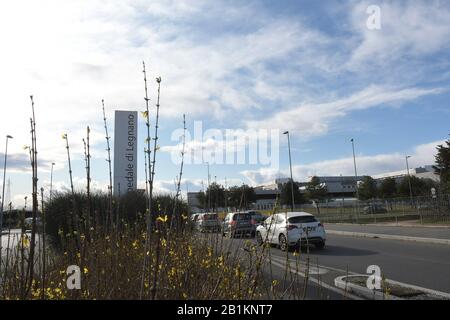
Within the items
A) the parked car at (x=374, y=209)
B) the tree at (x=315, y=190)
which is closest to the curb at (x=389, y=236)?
the parked car at (x=374, y=209)

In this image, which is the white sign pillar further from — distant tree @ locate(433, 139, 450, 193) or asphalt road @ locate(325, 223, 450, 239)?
distant tree @ locate(433, 139, 450, 193)

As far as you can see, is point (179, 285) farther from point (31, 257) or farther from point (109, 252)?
point (31, 257)

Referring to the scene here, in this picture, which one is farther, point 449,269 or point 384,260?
point 384,260

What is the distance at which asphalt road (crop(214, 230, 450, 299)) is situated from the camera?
9227mm

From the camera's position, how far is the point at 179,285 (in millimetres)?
4023

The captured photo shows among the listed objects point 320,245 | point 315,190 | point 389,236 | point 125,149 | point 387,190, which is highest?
point 315,190

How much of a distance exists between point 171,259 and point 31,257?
200 centimetres

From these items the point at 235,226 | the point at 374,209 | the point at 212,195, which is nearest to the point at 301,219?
the point at 212,195

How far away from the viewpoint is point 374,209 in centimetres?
3575

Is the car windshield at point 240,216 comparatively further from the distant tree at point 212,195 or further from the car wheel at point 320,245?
the car wheel at point 320,245

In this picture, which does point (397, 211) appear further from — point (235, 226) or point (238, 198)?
point (235, 226)

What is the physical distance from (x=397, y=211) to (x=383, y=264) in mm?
22951

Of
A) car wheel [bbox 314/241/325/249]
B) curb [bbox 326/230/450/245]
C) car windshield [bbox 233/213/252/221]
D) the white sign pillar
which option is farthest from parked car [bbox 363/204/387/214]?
car windshield [bbox 233/213/252/221]
